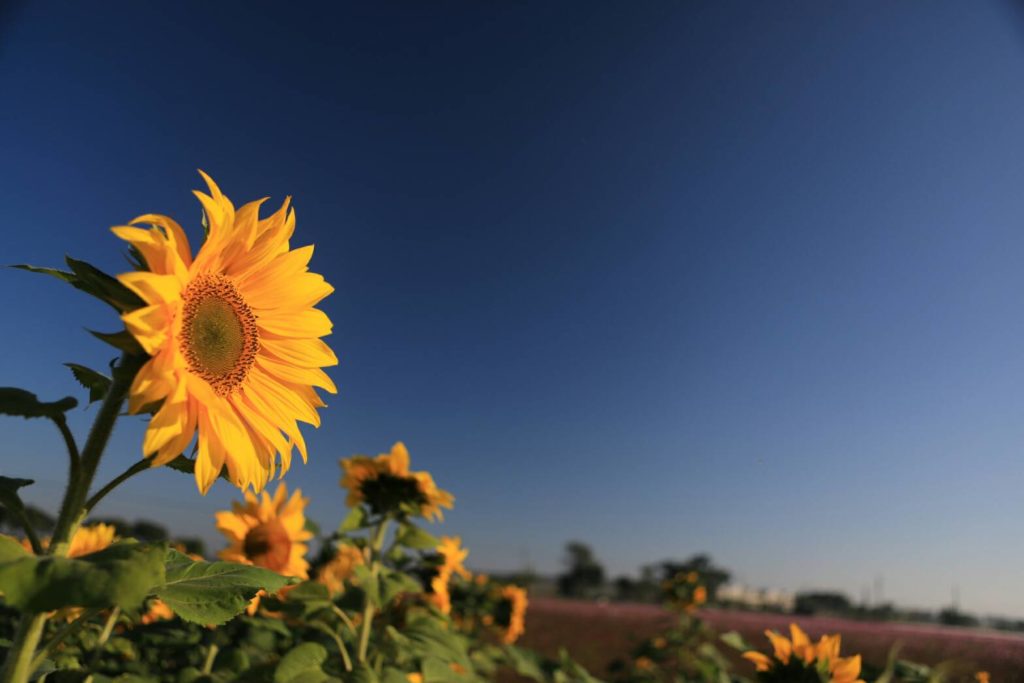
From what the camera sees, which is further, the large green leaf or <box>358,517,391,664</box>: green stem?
<box>358,517,391,664</box>: green stem

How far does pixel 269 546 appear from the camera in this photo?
3.13 m

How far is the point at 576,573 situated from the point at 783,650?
49889mm

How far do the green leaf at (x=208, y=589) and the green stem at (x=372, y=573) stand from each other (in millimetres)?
1461

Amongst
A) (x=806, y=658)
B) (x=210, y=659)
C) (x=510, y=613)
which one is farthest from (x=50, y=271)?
(x=510, y=613)

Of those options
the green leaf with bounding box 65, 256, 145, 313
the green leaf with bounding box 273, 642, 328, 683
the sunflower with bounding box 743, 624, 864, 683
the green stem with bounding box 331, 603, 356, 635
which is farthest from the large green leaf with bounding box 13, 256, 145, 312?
the sunflower with bounding box 743, 624, 864, 683

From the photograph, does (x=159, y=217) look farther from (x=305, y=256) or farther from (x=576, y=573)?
(x=576, y=573)

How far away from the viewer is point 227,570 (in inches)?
48.2

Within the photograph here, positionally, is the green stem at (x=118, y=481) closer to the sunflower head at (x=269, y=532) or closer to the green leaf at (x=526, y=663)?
the sunflower head at (x=269, y=532)

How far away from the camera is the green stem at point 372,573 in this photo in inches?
99.7

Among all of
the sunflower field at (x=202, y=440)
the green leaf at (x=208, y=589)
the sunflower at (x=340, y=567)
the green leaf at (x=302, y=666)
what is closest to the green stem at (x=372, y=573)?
the sunflower field at (x=202, y=440)

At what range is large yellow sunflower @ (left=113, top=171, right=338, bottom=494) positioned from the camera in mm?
1035

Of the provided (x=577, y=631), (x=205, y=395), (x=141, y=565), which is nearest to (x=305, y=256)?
(x=205, y=395)

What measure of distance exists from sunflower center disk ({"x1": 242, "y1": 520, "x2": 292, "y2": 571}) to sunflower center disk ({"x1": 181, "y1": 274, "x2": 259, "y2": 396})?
6.96 feet

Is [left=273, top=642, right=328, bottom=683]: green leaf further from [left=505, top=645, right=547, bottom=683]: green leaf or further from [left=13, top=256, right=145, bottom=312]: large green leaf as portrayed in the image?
[left=505, top=645, right=547, bottom=683]: green leaf
